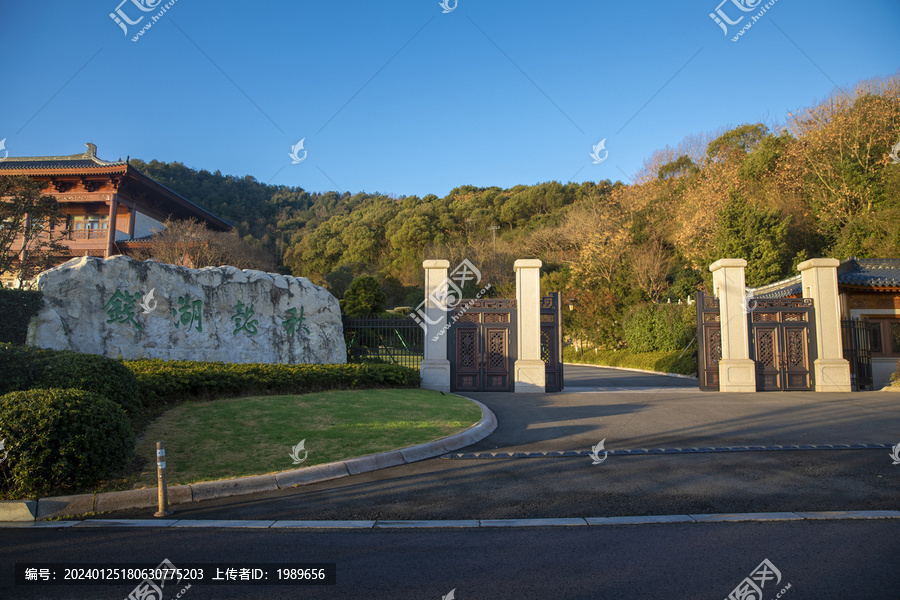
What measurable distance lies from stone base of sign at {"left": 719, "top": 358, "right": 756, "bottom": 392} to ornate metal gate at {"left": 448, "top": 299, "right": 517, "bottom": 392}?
238 inches

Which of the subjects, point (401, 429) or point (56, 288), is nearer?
point (401, 429)

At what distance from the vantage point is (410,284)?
37.7m

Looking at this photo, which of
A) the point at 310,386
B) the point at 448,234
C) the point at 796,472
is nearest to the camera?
the point at 796,472

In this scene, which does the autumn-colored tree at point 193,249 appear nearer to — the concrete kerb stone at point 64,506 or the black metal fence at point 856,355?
the concrete kerb stone at point 64,506

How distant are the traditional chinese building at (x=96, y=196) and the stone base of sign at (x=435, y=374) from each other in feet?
58.7

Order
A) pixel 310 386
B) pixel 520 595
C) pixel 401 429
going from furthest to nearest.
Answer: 1. pixel 310 386
2. pixel 401 429
3. pixel 520 595

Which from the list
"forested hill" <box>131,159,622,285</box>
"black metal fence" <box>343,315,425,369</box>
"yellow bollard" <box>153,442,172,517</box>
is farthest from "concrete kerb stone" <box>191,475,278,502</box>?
"forested hill" <box>131,159,622,285</box>

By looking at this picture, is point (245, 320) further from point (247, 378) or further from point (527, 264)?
point (527, 264)

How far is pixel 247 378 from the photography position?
419 inches

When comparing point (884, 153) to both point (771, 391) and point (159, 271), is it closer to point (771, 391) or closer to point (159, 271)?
point (771, 391)

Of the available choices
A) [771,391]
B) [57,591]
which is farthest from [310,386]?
[771,391]

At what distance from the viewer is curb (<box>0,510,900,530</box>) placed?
185 inches

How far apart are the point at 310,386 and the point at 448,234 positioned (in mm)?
31842

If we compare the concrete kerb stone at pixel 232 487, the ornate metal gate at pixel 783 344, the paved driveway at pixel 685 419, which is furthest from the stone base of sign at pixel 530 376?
the concrete kerb stone at pixel 232 487
